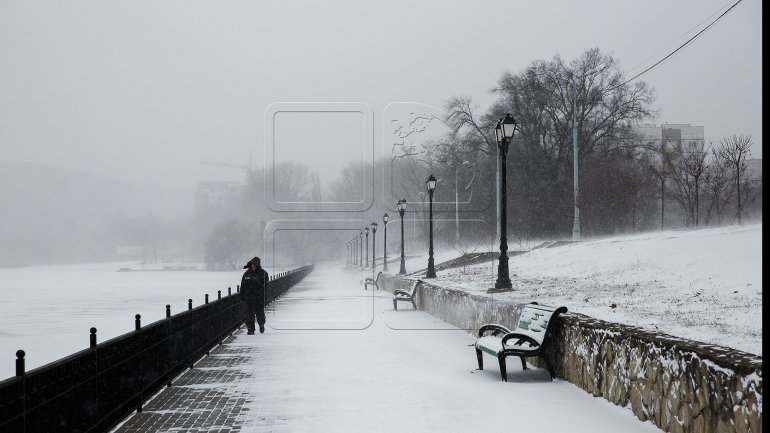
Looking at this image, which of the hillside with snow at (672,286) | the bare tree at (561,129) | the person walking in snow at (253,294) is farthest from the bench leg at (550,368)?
the bare tree at (561,129)

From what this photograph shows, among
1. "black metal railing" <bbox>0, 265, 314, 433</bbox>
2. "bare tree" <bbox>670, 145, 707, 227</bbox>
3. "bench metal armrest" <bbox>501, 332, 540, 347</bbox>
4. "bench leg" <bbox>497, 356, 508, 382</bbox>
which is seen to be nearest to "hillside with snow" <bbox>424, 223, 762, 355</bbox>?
"bench metal armrest" <bbox>501, 332, 540, 347</bbox>

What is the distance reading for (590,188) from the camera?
52.8 metres

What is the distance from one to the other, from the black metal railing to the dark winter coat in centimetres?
509

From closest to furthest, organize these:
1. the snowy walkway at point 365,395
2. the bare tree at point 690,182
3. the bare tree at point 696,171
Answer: the snowy walkway at point 365,395 < the bare tree at point 696,171 < the bare tree at point 690,182

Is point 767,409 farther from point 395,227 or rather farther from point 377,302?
point 395,227

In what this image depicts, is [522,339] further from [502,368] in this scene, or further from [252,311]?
[252,311]

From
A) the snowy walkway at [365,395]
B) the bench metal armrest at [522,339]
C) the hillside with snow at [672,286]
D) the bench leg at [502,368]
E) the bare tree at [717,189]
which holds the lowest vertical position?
the snowy walkway at [365,395]

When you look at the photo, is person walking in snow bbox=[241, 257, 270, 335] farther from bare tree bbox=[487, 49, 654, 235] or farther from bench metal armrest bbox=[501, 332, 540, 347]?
bare tree bbox=[487, 49, 654, 235]

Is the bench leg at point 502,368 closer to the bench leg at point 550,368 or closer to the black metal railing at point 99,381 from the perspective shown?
the bench leg at point 550,368

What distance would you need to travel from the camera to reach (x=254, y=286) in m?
17.3

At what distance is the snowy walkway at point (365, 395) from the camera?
7.90 meters

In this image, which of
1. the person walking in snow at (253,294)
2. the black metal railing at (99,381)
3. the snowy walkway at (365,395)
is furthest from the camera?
the person walking in snow at (253,294)

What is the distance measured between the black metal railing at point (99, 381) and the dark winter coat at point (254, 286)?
5093 mm

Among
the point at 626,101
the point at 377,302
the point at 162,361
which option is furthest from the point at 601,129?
the point at 162,361
